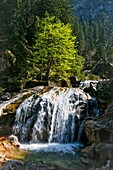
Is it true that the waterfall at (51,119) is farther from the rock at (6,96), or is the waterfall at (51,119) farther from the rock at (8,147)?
the rock at (6,96)

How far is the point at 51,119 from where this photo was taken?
1122 cm

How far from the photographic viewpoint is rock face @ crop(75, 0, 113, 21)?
128m

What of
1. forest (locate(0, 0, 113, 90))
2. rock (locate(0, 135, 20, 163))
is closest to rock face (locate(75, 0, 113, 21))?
forest (locate(0, 0, 113, 90))

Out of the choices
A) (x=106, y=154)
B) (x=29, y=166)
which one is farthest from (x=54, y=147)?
(x=106, y=154)

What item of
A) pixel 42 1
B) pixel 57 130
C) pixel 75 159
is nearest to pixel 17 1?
pixel 42 1

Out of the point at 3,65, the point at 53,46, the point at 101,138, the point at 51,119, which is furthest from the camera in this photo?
the point at 3,65

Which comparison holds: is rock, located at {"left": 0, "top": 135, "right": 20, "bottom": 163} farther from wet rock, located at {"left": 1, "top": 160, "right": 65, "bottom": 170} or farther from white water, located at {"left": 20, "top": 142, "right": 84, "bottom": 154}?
wet rock, located at {"left": 1, "top": 160, "right": 65, "bottom": 170}

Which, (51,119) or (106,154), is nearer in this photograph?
(106,154)

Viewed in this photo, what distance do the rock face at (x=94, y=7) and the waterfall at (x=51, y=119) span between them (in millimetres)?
138562

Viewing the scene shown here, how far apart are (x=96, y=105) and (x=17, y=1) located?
32.4 meters

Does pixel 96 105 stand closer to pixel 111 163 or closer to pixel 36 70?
pixel 111 163

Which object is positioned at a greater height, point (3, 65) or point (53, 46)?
point (53, 46)

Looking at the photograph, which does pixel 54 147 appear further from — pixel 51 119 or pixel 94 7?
pixel 94 7

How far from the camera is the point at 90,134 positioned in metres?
8.82
